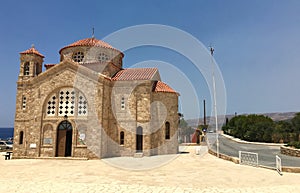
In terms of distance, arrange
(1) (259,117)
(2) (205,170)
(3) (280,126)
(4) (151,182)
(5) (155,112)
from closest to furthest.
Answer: (4) (151,182) < (2) (205,170) < (5) (155,112) < (3) (280,126) < (1) (259,117)

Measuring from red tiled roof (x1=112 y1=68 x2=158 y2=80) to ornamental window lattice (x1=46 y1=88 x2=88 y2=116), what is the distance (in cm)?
450

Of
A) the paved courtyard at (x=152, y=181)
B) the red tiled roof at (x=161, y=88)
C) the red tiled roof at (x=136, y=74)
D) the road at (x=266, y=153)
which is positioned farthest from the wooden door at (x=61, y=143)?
the road at (x=266, y=153)

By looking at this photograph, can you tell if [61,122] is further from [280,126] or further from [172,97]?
[280,126]

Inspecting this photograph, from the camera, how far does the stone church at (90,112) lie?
2072 cm

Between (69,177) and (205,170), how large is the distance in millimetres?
8322

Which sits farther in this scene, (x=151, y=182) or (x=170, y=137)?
(x=170, y=137)

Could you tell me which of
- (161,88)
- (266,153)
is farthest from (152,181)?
(266,153)

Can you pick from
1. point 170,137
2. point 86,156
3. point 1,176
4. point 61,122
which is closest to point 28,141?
point 61,122

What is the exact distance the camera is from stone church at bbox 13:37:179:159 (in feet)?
68.0

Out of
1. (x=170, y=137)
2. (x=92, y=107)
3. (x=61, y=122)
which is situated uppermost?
(x=92, y=107)

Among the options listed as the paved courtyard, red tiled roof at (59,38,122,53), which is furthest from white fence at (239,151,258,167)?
red tiled roof at (59,38,122,53)

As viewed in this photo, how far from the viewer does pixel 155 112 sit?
76.6ft

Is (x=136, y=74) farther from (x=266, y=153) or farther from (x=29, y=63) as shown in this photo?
(x=266, y=153)

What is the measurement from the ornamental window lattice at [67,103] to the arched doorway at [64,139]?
111 centimetres
